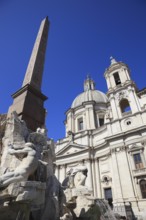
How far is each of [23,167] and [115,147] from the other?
19.9m

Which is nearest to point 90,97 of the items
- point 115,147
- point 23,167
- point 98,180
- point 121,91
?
point 121,91

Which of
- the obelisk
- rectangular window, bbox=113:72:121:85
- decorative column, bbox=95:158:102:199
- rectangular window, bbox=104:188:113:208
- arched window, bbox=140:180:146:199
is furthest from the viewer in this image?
rectangular window, bbox=113:72:121:85

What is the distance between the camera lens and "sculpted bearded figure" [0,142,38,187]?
9.86 ft

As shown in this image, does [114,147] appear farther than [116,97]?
No

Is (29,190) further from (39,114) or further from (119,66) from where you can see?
(119,66)

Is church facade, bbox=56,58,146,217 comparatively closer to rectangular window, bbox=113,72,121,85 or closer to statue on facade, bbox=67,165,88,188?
rectangular window, bbox=113,72,121,85

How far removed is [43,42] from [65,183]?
6931 mm

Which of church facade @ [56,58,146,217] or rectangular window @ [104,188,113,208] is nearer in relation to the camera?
church facade @ [56,58,146,217]

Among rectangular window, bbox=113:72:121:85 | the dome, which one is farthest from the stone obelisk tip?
the dome

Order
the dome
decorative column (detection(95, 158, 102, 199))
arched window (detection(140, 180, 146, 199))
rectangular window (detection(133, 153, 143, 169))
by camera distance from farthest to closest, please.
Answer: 1. the dome
2. decorative column (detection(95, 158, 102, 199))
3. rectangular window (detection(133, 153, 143, 169))
4. arched window (detection(140, 180, 146, 199))

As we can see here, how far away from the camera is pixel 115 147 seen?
21641 millimetres

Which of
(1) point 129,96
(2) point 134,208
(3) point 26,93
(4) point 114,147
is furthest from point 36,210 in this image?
Result: (1) point 129,96

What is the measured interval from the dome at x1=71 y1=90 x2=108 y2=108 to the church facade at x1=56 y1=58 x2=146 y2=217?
309cm

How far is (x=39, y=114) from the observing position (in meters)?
5.78
